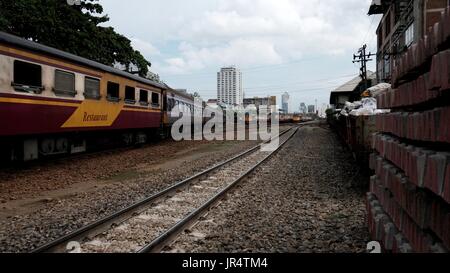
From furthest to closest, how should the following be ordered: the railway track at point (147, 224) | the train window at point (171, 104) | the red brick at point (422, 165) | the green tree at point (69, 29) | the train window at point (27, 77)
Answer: the train window at point (171, 104) → the green tree at point (69, 29) → the train window at point (27, 77) → the railway track at point (147, 224) → the red brick at point (422, 165)

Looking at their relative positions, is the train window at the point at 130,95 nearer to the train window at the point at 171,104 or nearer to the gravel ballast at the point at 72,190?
the gravel ballast at the point at 72,190

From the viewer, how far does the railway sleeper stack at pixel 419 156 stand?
2.29 meters

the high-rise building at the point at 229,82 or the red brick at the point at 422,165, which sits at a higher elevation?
the high-rise building at the point at 229,82

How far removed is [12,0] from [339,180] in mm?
16330

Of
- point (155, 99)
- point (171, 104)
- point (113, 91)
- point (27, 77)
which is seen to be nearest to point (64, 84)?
point (27, 77)

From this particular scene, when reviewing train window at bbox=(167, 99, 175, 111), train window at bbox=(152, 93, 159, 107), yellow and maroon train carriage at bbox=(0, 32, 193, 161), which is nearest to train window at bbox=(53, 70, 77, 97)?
yellow and maroon train carriage at bbox=(0, 32, 193, 161)

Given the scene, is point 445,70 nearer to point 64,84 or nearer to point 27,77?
point 27,77

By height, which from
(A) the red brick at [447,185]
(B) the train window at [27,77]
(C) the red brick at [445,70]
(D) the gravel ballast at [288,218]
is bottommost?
(D) the gravel ballast at [288,218]

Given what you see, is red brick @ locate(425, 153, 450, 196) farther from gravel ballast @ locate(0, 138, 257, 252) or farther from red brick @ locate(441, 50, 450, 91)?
gravel ballast @ locate(0, 138, 257, 252)

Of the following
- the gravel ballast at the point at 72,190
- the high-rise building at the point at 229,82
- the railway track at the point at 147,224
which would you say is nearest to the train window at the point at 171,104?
the gravel ballast at the point at 72,190

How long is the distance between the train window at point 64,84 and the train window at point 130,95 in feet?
11.7

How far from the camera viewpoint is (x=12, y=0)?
662 inches
